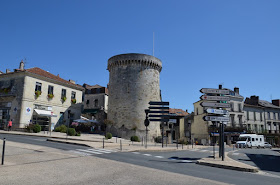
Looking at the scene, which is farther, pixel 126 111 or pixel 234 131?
pixel 234 131

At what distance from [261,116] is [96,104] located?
32727mm

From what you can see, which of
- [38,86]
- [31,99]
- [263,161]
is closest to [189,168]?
[263,161]

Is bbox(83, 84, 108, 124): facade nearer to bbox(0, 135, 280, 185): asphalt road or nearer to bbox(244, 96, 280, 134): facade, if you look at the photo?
bbox(0, 135, 280, 185): asphalt road

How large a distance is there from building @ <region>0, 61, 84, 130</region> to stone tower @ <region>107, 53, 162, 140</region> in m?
7.37

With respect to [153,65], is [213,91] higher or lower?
lower

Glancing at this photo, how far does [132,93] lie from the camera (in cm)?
3206

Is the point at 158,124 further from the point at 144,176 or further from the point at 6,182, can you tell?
the point at 6,182

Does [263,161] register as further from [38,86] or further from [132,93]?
[38,86]

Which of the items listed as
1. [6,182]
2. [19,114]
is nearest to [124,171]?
[6,182]

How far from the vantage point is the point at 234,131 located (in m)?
38.5

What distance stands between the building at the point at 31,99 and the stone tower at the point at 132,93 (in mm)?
7372

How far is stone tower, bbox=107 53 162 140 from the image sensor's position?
104 ft

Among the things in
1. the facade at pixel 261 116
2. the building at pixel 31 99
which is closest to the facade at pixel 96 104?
the building at pixel 31 99

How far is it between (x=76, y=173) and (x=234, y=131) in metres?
37.0
